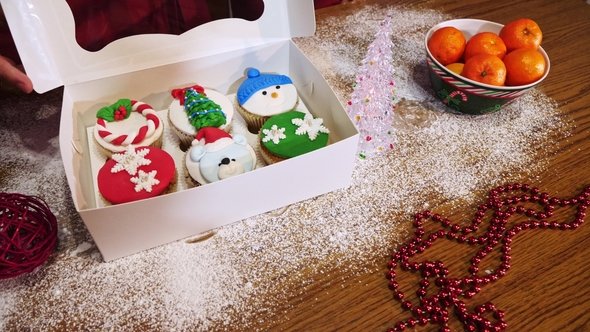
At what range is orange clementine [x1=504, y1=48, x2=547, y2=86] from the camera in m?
1.03

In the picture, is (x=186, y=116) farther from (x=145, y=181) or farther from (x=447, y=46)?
(x=447, y=46)

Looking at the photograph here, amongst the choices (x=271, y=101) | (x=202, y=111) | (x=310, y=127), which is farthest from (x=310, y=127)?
(x=202, y=111)

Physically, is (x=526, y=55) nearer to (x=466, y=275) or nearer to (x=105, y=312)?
(x=466, y=275)

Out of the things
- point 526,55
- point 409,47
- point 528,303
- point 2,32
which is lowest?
point 528,303

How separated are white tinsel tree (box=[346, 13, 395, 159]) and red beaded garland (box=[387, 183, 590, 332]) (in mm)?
219

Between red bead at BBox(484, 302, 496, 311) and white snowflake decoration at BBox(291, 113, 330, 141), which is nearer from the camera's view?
red bead at BBox(484, 302, 496, 311)

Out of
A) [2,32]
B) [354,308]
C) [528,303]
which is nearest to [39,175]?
[2,32]

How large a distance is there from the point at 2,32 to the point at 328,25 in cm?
98

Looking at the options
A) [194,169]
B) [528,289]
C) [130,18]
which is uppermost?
[130,18]

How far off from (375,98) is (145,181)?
558 millimetres

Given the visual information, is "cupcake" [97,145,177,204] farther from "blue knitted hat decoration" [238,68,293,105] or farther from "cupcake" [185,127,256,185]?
"blue knitted hat decoration" [238,68,293,105]

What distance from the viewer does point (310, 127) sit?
98cm

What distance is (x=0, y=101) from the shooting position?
112cm

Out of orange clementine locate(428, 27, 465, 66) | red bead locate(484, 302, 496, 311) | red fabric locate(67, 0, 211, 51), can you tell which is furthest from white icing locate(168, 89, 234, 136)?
red bead locate(484, 302, 496, 311)
